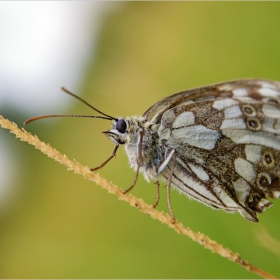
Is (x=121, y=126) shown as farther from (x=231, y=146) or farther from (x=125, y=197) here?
(x=125, y=197)

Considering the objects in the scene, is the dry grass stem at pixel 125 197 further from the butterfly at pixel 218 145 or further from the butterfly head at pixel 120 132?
the butterfly head at pixel 120 132

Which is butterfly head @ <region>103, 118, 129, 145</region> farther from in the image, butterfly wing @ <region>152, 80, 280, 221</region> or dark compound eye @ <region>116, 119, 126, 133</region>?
butterfly wing @ <region>152, 80, 280, 221</region>

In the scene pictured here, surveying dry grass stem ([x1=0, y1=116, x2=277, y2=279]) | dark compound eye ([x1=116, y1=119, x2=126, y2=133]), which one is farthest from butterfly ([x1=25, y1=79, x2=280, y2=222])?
dry grass stem ([x1=0, y1=116, x2=277, y2=279])

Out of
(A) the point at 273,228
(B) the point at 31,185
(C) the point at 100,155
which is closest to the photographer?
(A) the point at 273,228

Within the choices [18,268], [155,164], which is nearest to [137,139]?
[155,164]

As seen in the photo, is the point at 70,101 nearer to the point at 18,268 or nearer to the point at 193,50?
the point at 193,50

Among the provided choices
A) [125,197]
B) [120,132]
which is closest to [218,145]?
[120,132]

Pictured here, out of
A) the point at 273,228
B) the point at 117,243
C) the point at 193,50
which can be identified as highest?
the point at 193,50
